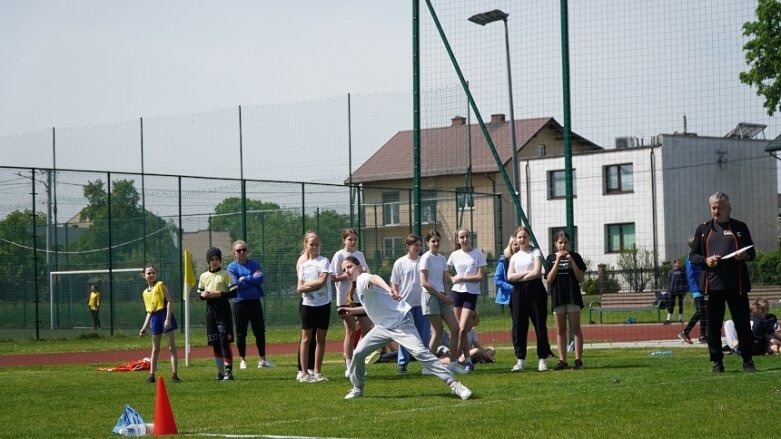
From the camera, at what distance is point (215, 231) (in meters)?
31.6

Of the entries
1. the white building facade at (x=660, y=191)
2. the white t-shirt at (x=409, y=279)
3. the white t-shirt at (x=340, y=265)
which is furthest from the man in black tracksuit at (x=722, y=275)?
the white building facade at (x=660, y=191)

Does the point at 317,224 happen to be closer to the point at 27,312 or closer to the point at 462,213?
the point at 462,213

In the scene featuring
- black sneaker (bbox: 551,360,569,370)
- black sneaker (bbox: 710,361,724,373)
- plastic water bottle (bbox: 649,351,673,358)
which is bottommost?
plastic water bottle (bbox: 649,351,673,358)

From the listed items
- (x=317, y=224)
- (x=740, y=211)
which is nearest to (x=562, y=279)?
(x=317, y=224)

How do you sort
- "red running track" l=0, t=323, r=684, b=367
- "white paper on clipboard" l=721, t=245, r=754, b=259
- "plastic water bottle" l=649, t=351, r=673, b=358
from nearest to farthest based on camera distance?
"white paper on clipboard" l=721, t=245, r=754, b=259, "plastic water bottle" l=649, t=351, r=673, b=358, "red running track" l=0, t=323, r=684, b=367

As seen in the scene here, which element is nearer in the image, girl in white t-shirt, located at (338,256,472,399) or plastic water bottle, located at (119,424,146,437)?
plastic water bottle, located at (119,424,146,437)

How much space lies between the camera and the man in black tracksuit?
13398 mm

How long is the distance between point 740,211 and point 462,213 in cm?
2358

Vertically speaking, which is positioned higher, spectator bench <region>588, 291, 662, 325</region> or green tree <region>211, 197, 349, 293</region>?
green tree <region>211, 197, 349, 293</region>

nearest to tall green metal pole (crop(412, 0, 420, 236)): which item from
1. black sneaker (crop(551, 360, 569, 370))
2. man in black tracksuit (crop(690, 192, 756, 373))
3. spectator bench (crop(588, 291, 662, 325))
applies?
black sneaker (crop(551, 360, 569, 370))

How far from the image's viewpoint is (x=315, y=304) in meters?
14.6

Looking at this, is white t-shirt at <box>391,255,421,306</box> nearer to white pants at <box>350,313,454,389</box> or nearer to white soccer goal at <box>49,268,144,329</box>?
white pants at <box>350,313,454,389</box>

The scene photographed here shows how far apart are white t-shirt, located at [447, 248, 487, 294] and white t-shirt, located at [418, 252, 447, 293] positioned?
43 centimetres

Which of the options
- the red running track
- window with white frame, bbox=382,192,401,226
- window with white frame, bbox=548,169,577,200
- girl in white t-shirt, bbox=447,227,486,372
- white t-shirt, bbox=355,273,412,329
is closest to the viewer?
white t-shirt, bbox=355,273,412,329
